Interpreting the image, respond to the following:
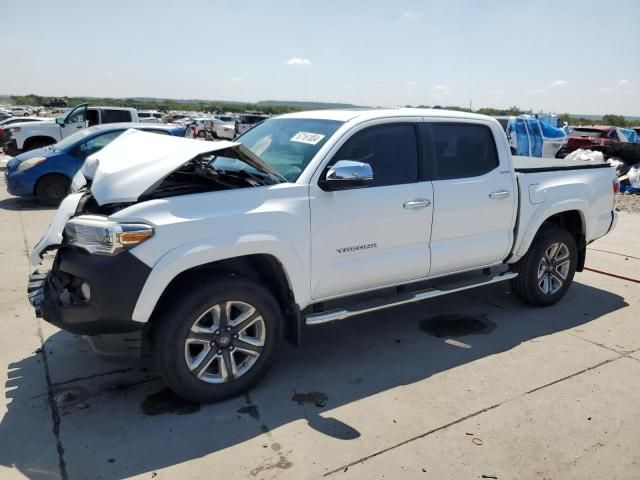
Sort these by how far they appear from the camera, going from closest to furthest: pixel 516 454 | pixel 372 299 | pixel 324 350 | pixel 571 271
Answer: pixel 516 454
pixel 372 299
pixel 324 350
pixel 571 271

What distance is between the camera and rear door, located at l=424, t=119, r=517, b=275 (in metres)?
4.27

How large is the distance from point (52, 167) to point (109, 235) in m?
8.21

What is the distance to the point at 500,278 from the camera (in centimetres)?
482

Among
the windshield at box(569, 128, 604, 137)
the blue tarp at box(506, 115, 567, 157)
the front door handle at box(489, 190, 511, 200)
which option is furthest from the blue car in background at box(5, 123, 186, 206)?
the windshield at box(569, 128, 604, 137)

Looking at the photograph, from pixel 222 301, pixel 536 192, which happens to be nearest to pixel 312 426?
pixel 222 301

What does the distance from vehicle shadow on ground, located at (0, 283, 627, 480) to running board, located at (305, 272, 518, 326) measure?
48 cm

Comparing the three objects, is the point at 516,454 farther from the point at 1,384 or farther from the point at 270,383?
the point at 1,384

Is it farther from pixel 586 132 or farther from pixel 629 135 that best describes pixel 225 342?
pixel 629 135

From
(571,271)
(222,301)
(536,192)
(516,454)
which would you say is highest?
(536,192)

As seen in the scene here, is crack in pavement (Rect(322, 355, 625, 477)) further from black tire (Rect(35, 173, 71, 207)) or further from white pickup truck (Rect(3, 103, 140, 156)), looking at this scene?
white pickup truck (Rect(3, 103, 140, 156))

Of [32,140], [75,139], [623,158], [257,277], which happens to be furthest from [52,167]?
[623,158]

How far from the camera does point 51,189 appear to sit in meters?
10.1

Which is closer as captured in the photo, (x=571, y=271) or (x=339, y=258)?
(x=339, y=258)

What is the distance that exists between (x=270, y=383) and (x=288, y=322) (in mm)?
452
